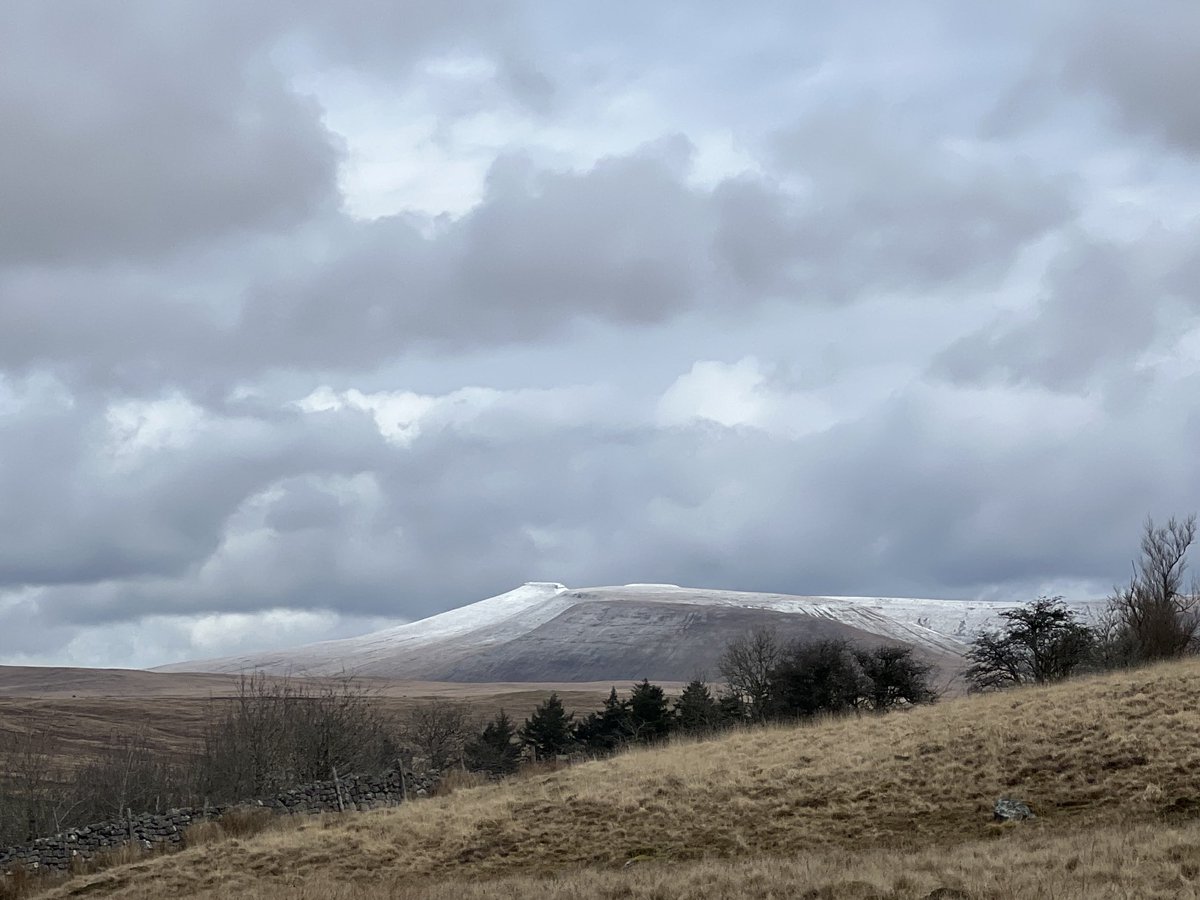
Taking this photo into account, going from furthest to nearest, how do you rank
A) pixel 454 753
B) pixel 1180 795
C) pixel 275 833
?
1. pixel 454 753
2. pixel 275 833
3. pixel 1180 795

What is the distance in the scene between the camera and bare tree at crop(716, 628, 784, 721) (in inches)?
2899

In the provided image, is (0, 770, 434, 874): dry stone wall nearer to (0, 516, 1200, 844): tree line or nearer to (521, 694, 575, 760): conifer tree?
(0, 516, 1200, 844): tree line

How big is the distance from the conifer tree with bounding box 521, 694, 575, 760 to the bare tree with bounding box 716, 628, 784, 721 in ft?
38.6

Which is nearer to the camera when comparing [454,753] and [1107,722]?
[1107,722]

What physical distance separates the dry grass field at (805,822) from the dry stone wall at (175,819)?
14.9 feet

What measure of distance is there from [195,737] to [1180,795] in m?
156

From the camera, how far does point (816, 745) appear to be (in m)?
36.2

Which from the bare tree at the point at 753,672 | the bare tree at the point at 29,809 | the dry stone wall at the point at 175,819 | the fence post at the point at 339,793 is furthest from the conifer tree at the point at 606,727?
the fence post at the point at 339,793

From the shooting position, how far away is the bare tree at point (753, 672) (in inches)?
2899

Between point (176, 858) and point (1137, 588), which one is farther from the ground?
point (1137, 588)

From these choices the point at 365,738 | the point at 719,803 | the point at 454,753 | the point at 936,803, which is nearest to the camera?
the point at 936,803

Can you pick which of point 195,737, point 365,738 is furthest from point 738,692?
point 195,737

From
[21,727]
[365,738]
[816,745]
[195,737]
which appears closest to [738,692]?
[365,738]

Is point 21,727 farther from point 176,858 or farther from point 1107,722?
point 1107,722
